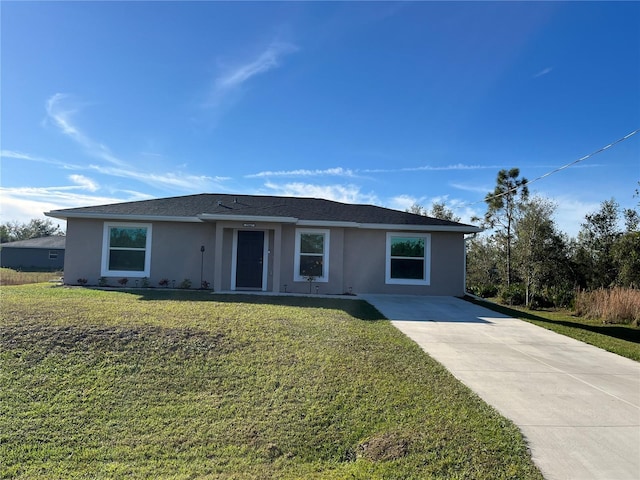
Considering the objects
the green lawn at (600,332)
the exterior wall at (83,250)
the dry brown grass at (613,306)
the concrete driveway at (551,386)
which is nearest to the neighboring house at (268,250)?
the exterior wall at (83,250)

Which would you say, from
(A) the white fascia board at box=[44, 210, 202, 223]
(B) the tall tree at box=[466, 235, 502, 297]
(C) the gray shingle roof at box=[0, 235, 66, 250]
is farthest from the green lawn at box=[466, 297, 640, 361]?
(C) the gray shingle roof at box=[0, 235, 66, 250]

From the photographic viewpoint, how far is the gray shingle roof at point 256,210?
43.5ft

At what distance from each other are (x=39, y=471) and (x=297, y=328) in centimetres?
440

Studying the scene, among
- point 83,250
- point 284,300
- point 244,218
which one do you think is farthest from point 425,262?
point 83,250

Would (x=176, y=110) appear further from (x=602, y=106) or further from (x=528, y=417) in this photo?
(x=602, y=106)

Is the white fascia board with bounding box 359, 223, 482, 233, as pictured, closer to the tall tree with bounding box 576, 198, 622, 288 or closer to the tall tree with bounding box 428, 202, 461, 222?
the tall tree with bounding box 576, 198, 622, 288

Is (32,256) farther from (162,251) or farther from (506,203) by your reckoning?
(506,203)

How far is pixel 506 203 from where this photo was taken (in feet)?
67.7

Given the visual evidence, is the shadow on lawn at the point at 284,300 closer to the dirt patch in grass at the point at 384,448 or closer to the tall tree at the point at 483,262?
the dirt patch in grass at the point at 384,448

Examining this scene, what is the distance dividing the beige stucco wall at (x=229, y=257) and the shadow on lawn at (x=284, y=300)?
1.49 metres

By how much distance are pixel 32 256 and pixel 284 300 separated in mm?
33465

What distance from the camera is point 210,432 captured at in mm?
3861

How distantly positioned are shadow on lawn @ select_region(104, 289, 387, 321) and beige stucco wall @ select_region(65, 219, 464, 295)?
149 centimetres

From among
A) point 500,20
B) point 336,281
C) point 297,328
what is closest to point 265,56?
point 500,20
